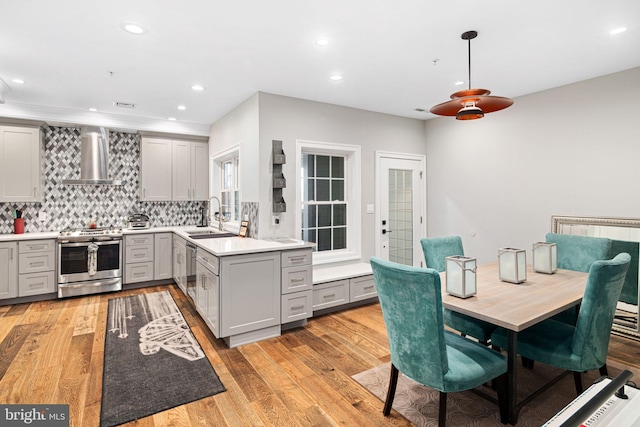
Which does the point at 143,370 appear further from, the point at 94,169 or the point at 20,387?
the point at 94,169

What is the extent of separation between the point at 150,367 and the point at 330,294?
194 centimetres

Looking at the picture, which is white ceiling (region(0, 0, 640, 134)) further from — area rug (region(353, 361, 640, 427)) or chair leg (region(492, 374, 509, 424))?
area rug (region(353, 361, 640, 427))

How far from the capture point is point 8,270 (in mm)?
4309

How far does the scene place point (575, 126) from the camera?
12.4 feet

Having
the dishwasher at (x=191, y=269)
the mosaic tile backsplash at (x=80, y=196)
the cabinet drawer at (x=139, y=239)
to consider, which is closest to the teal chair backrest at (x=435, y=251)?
the dishwasher at (x=191, y=269)

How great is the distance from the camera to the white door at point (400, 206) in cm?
502

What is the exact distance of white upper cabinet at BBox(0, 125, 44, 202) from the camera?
453cm

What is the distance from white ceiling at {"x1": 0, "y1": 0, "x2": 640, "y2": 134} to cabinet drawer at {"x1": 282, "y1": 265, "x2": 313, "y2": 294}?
200 cm

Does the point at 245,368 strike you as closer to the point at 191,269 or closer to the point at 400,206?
the point at 191,269

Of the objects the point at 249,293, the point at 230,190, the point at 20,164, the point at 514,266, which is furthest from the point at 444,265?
the point at 20,164

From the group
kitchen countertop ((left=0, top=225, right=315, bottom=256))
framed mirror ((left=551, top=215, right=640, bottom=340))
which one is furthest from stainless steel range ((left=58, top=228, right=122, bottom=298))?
framed mirror ((left=551, top=215, right=640, bottom=340))

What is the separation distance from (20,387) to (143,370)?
2.62ft

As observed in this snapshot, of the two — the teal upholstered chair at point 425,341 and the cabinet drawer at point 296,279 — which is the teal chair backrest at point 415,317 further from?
the cabinet drawer at point 296,279

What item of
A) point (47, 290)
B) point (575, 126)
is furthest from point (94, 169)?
point (575, 126)
